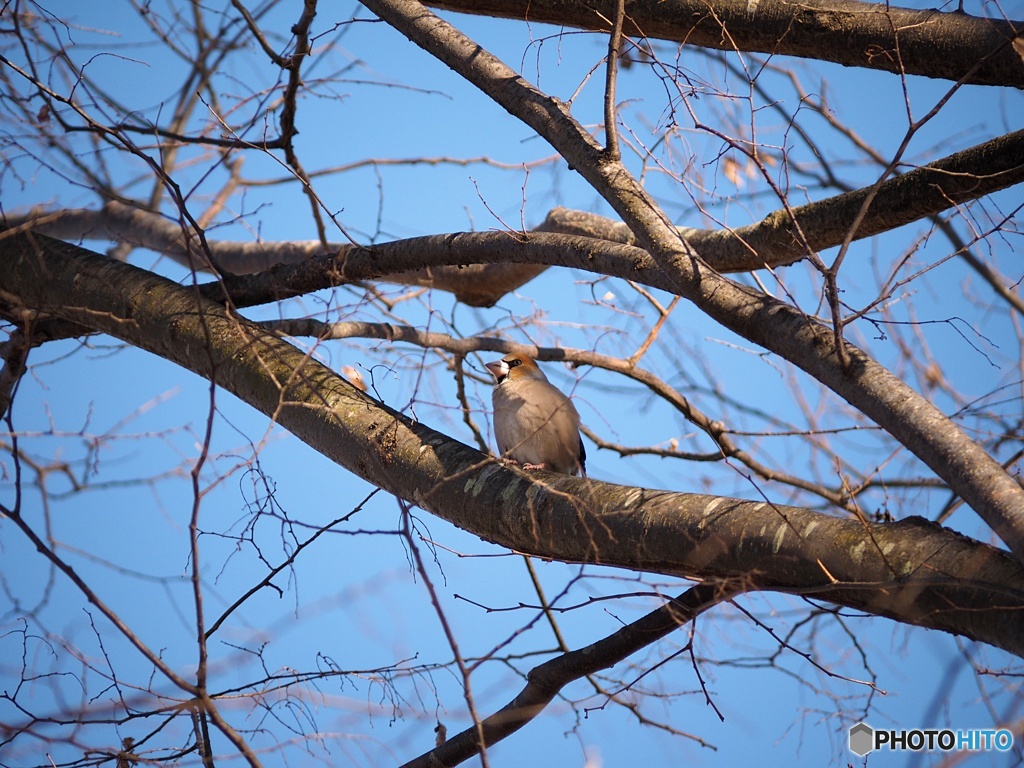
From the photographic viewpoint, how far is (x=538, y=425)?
4512mm

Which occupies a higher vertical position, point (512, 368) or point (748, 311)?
point (512, 368)

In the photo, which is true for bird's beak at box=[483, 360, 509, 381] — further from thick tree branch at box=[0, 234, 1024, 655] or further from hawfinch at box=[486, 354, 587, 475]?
thick tree branch at box=[0, 234, 1024, 655]

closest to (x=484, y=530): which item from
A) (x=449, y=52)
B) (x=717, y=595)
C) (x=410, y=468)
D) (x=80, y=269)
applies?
(x=410, y=468)

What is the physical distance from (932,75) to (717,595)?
6.58 feet

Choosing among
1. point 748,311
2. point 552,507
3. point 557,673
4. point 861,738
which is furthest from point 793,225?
point 861,738

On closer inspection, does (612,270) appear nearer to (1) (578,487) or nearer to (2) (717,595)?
(1) (578,487)

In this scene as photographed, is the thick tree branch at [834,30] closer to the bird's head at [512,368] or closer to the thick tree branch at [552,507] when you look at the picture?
the thick tree branch at [552,507]

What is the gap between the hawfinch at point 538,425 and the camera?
4.53 meters

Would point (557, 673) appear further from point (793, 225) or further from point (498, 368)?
point (498, 368)

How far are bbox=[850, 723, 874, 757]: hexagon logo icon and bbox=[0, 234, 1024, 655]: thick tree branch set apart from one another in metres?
1.06

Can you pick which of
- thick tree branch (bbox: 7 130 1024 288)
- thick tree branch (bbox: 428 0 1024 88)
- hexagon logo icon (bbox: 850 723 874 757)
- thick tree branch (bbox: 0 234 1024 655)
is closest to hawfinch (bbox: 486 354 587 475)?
thick tree branch (bbox: 7 130 1024 288)

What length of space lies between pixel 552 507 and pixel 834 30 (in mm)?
1935

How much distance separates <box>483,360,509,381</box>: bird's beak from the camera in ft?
17.0

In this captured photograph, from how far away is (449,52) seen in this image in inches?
122
